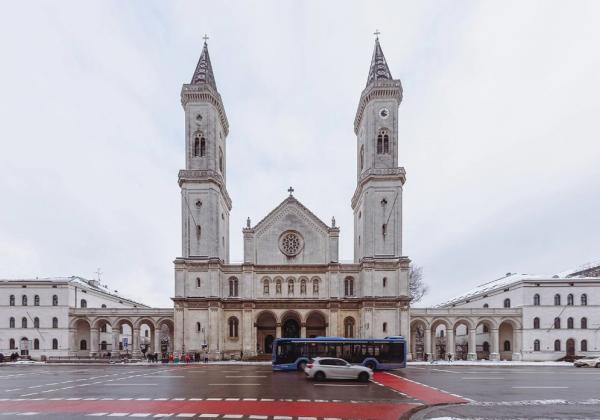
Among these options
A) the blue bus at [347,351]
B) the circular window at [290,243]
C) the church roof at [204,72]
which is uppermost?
the church roof at [204,72]

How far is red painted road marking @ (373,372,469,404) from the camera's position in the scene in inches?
719

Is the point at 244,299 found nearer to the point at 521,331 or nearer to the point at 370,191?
the point at 370,191

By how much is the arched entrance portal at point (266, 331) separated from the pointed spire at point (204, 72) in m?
32.6

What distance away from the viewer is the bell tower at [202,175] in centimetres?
5188

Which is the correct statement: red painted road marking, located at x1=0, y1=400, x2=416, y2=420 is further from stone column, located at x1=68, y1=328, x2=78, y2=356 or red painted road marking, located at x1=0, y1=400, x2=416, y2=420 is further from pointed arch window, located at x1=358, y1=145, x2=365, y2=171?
pointed arch window, located at x1=358, y1=145, x2=365, y2=171

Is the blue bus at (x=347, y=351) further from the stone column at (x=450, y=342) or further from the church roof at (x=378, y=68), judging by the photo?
the church roof at (x=378, y=68)

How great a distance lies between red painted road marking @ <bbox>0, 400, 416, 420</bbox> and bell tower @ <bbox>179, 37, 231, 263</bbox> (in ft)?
112

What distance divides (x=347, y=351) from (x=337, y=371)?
32.0 feet

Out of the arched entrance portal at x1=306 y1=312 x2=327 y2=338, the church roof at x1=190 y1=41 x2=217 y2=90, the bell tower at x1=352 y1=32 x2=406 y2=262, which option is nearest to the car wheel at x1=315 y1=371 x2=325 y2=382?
the arched entrance portal at x1=306 y1=312 x2=327 y2=338

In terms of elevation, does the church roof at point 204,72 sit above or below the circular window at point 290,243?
above

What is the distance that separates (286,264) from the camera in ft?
173

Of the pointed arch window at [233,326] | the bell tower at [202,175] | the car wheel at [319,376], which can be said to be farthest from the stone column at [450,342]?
the car wheel at [319,376]

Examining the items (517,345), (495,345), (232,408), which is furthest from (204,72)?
(517,345)

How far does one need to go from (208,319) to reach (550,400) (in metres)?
38.9
